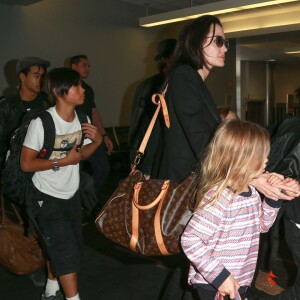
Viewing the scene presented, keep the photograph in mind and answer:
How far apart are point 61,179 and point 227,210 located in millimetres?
1211

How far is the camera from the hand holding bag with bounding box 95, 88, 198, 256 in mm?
1511

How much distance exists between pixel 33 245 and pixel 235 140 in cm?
191

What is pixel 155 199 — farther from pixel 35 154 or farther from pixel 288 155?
pixel 35 154

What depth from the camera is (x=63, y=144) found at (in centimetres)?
232

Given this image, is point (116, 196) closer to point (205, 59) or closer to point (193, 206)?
point (193, 206)

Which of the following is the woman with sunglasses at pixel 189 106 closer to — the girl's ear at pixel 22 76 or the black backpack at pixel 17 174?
the black backpack at pixel 17 174

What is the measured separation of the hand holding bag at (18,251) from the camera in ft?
8.77

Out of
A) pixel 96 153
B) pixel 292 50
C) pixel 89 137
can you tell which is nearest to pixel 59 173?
pixel 89 137

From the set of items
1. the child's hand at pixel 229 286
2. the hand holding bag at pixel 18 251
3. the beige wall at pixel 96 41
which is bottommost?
the hand holding bag at pixel 18 251

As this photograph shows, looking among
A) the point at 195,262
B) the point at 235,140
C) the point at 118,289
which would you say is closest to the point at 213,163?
the point at 235,140

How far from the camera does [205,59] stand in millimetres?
1786

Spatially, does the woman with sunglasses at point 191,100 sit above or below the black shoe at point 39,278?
above

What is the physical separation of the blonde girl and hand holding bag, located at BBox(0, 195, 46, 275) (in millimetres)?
1618

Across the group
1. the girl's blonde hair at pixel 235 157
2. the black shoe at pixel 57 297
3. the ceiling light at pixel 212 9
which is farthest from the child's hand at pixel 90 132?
the ceiling light at pixel 212 9
